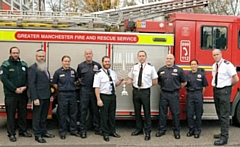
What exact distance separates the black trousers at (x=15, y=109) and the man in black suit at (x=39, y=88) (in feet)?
1.02

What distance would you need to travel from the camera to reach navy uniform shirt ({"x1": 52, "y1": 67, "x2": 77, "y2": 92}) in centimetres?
659

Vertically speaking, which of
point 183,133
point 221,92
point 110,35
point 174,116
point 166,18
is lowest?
point 183,133

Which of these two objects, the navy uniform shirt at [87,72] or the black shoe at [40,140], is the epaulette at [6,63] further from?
the black shoe at [40,140]

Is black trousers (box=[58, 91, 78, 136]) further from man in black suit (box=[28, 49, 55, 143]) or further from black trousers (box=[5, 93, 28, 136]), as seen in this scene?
black trousers (box=[5, 93, 28, 136])

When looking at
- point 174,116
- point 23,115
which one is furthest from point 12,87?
point 174,116

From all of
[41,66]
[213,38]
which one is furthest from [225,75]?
[41,66]

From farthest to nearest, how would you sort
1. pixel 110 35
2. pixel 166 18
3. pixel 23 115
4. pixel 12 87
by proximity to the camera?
pixel 166 18
pixel 110 35
pixel 23 115
pixel 12 87

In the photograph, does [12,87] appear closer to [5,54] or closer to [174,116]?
[5,54]

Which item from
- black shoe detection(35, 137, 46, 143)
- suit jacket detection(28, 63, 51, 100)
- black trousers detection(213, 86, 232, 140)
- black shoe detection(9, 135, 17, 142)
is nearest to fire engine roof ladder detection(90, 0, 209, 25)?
suit jacket detection(28, 63, 51, 100)

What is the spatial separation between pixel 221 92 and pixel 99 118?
2.76m

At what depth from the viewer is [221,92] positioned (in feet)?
21.3

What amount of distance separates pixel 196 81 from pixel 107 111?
210 centimetres

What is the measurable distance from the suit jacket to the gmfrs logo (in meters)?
3.15

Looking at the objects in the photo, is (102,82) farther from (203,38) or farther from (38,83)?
(203,38)
